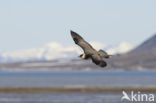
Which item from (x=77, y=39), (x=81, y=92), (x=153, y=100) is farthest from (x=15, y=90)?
(x=77, y=39)

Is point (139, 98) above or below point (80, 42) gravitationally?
above

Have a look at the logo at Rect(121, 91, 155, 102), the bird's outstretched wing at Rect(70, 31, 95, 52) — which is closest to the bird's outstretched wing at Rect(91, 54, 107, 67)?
the bird's outstretched wing at Rect(70, 31, 95, 52)

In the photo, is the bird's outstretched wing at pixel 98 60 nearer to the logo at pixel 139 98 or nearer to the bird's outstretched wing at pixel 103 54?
the bird's outstretched wing at pixel 103 54

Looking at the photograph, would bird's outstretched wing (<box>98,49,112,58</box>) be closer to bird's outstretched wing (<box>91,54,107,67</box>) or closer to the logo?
bird's outstretched wing (<box>91,54,107,67</box>)

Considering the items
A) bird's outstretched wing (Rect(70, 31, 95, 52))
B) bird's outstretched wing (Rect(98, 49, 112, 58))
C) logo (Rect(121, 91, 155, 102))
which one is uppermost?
logo (Rect(121, 91, 155, 102))

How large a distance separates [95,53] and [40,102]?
4058cm

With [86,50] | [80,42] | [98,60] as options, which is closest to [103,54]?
[98,60]

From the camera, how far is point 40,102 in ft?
187

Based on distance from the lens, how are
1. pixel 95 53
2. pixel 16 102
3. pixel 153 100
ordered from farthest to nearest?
1. pixel 16 102
2. pixel 153 100
3. pixel 95 53

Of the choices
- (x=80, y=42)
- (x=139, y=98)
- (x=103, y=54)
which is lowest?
(x=103, y=54)

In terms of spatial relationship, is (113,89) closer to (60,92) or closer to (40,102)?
(60,92)

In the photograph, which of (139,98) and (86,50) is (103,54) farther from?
(139,98)

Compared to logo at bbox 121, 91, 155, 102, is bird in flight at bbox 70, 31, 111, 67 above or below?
below

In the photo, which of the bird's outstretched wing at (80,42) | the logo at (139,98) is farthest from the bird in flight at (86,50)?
the logo at (139,98)
